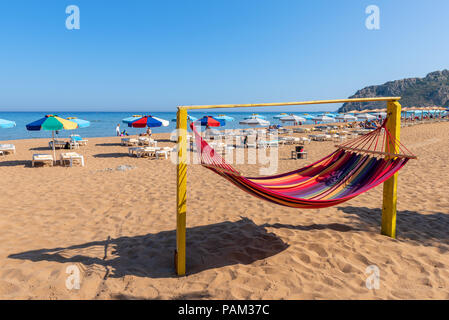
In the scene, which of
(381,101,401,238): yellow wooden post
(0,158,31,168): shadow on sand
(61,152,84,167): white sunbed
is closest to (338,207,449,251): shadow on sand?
(381,101,401,238): yellow wooden post

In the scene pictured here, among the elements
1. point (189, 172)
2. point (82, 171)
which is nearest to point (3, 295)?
point (189, 172)

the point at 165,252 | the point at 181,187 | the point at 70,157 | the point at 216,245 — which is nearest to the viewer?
the point at 181,187

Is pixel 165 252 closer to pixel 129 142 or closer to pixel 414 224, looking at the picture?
pixel 414 224

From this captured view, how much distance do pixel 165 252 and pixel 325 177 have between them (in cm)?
245

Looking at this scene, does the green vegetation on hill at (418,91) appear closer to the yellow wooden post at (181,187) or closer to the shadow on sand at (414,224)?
the shadow on sand at (414,224)

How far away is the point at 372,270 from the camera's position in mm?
2957

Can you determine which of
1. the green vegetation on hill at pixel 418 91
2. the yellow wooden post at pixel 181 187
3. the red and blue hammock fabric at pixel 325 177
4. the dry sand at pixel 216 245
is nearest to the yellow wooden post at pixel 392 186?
the red and blue hammock fabric at pixel 325 177

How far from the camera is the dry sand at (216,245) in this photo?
2.67 m

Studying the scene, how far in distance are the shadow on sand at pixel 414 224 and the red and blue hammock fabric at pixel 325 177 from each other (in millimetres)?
817

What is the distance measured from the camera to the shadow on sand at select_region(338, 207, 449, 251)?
3.70 m

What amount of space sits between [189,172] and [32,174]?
435 centimetres

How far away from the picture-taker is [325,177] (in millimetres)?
4164

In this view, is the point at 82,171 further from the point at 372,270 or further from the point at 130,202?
the point at 372,270

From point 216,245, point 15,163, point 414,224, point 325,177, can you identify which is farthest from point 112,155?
point 414,224
